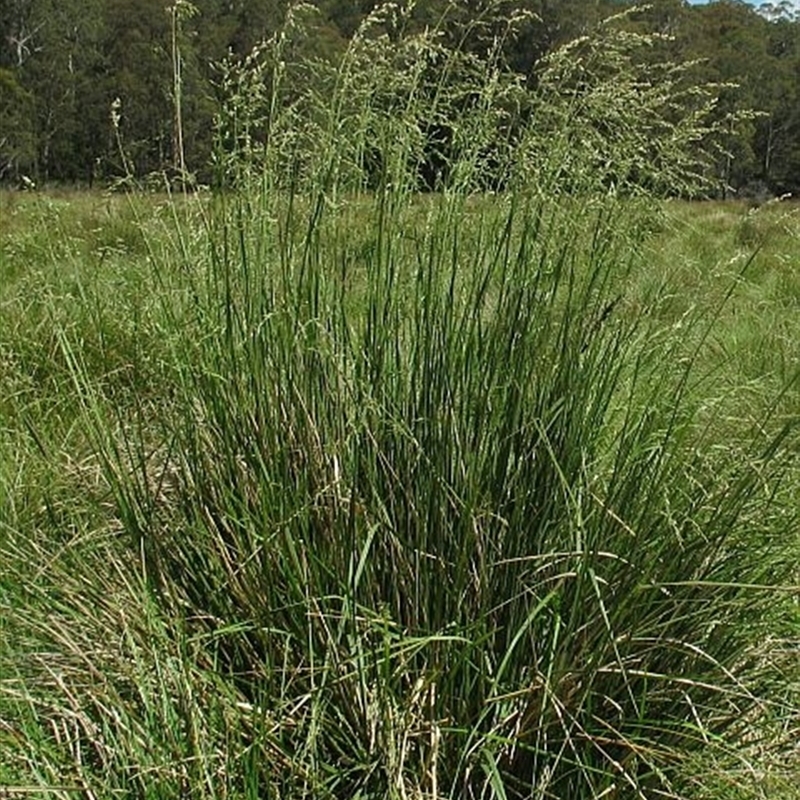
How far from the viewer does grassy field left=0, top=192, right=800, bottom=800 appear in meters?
1.28

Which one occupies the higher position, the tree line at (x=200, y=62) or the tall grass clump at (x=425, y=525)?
the tree line at (x=200, y=62)

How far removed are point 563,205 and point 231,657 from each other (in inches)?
36.2

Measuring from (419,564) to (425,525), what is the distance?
0.20 feet

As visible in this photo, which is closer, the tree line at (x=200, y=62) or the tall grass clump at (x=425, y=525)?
the tall grass clump at (x=425, y=525)

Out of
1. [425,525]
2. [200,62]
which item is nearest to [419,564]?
[425,525]

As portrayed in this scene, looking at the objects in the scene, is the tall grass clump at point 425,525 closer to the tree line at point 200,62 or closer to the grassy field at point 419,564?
the grassy field at point 419,564

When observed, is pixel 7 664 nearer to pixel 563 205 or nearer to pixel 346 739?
pixel 346 739

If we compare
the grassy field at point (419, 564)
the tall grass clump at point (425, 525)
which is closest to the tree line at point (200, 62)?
the tall grass clump at point (425, 525)

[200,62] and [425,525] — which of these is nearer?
[425,525]

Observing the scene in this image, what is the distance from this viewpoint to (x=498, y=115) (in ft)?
5.21

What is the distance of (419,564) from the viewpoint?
139 centimetres

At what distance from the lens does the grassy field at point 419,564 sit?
4.21ft

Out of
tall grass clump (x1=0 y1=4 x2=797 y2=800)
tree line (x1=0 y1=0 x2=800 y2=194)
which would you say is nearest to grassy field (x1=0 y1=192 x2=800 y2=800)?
tall grass clump (x1=0 y1=4 x2=797 y2=800)

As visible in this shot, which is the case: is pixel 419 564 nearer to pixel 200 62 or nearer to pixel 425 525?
pixel 425 525
